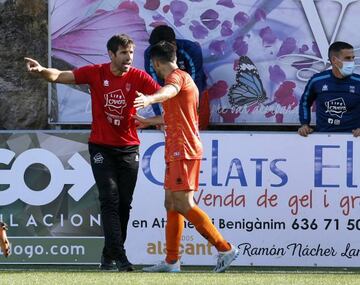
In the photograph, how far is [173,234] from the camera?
10.4 metres

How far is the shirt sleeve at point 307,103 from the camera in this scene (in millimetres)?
12281

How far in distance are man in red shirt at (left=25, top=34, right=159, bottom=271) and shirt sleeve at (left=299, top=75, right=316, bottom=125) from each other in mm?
2146

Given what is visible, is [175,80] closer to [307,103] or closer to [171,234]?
[171,234]

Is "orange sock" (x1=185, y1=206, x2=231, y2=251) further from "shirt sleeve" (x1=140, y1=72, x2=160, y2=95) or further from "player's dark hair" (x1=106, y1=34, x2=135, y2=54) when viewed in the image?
"player's dark hair" (x1=106, y1=34, x2=135, y2=54)

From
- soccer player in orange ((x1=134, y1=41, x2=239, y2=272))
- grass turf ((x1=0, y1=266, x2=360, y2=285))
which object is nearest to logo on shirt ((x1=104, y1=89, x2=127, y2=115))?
soccer player in orange ((x1=134, y1=41, x2=239, y2=272))

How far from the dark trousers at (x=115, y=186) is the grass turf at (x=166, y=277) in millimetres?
331

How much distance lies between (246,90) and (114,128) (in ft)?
9.88

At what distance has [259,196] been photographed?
39.0 feet

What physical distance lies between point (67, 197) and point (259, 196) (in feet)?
6.46

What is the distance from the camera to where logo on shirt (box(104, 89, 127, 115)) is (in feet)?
35.1

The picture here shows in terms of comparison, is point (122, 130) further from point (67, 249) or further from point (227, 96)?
point (227, 96)

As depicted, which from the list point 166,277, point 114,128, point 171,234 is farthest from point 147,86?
point 166,277

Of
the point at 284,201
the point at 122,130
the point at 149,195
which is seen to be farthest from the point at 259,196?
the point at 122,130

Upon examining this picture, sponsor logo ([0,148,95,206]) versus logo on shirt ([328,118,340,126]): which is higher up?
logo on shirt ([328,118,340,126])
